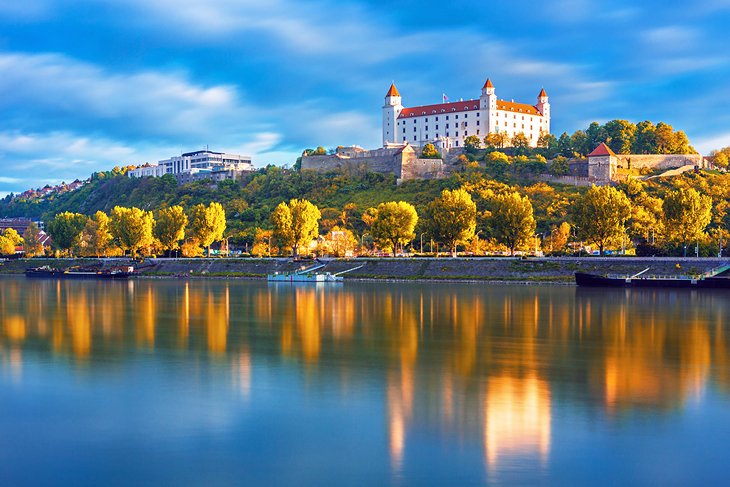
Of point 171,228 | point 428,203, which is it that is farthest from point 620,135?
point 171,228

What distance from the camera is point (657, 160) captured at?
10344 centimetres

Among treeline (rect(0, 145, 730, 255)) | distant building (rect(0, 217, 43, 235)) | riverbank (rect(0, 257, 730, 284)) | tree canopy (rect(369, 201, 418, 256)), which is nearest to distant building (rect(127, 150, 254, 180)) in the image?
distant building (rect(0, 217, 43, 235))

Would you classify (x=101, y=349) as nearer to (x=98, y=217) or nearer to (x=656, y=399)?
(x=656, y=399)

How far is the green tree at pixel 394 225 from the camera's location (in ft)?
253

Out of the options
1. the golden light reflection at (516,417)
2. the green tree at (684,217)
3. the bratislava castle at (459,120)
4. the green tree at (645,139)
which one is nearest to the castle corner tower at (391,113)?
the bratislava castle at (459,120)

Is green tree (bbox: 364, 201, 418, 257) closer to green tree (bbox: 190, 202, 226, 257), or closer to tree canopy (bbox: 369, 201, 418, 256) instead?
tree canopy (bbox: 369, 201, 418, 256)

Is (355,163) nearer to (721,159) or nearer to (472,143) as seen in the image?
(472,143)

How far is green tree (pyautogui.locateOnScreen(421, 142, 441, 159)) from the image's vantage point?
11386 cm

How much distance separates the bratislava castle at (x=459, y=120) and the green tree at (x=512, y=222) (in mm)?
48056

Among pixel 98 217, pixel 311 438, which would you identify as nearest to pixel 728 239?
pixel 311 438

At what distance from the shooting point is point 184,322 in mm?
35375

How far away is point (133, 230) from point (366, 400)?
76909 mm

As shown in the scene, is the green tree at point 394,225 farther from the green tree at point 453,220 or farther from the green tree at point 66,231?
the green tree at point 66,231

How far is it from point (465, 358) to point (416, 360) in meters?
1.72
